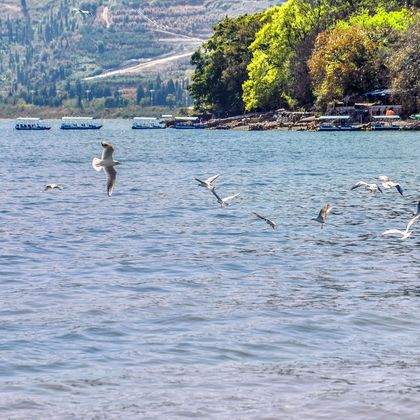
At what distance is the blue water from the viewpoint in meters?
16.7

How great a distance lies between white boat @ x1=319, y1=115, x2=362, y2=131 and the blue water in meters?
91.7

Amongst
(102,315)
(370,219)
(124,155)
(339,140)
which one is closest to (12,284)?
(102,315)

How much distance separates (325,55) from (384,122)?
1068 centimetres

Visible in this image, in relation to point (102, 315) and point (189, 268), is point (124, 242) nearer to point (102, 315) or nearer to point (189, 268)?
point (189, 268)

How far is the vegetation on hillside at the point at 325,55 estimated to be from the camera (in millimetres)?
137125

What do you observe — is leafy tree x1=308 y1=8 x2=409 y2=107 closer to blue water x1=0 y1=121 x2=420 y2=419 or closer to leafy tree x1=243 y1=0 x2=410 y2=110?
leafy tree x1=243 y1=0 x2=410 y2=110

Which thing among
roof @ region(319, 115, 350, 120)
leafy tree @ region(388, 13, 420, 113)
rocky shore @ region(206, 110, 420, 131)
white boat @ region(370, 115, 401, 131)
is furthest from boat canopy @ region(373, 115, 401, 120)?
roof @ region(319, 115, 350, 120)

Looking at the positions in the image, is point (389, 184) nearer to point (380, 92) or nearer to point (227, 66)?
point (380, 92)

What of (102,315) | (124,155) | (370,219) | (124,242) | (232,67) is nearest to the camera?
(102,315)

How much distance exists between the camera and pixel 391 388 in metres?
17.0

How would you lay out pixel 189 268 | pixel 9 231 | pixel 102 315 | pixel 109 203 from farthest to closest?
pixel 109 203 < pixel 9 231 < pixel 189 268 < pixel 102 315

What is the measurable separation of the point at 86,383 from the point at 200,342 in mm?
2927

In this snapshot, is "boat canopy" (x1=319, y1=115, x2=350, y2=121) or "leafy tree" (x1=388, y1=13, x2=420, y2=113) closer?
"leafy tree" (x1=388, y1=13, x2=420, y2=113)

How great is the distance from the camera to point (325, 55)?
458ft
